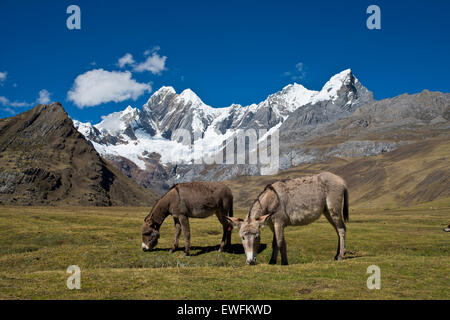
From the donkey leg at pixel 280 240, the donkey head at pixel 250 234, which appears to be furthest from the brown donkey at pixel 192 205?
the donkey head at pixel 250 234

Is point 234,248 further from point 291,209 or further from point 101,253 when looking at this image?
point 101,253

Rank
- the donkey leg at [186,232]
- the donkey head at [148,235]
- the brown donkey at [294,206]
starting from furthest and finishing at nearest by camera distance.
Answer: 1. the donkey head at [148,235]
2. the donkey leg at [186,232]
3. the brown donkey at [294,206]

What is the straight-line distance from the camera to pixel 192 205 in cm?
2762

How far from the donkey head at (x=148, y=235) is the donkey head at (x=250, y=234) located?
10.6 m

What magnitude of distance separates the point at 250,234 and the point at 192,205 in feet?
28.2

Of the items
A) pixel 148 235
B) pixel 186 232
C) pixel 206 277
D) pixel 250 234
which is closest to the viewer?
pixel 206 277

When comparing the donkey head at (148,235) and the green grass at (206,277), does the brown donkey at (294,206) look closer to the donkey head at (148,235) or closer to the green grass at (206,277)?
the green grass at (206,277)

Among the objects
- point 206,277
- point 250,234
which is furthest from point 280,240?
point 206,277

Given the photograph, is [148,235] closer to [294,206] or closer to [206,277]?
[206,277]

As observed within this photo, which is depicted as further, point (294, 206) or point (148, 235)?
point (148, 235)

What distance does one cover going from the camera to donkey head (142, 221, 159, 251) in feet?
95.1

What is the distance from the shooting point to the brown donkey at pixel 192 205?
27.6 m

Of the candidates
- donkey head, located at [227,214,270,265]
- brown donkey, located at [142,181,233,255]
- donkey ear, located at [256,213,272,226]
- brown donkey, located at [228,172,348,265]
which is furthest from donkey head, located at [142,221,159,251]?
donkey ear, located at [256,213,272,226]
